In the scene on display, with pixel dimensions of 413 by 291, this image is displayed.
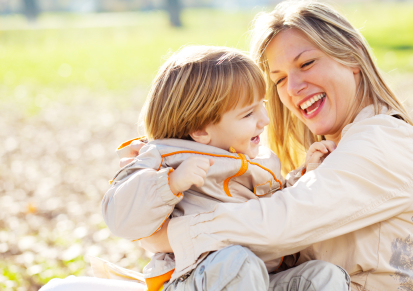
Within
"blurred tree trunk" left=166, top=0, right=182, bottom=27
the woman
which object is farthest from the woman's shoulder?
"blurred tree trunk" left=166, top=0, right=182, bottom=27

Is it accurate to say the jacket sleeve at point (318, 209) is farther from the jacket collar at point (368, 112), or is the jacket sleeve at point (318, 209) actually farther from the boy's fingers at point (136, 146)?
the boy's fingers at point (136, 146)

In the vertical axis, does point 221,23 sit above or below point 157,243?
below

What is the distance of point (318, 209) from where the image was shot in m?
1.94

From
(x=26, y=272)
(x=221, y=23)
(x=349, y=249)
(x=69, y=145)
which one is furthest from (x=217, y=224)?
(x=221, y=23)

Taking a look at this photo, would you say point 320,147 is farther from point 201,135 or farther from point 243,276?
point 243,276

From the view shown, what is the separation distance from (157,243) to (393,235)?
1160mm

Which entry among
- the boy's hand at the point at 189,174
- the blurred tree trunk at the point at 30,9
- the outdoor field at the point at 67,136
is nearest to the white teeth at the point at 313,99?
the outdoor field at the point at 67,136

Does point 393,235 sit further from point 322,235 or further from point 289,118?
point 289,118

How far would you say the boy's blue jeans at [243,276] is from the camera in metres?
1.83

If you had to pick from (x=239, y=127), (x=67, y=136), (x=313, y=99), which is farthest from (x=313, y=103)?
(x=67, y=136)

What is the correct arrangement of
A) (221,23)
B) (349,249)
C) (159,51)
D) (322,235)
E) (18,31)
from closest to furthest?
(322,235)
(349,249)
(159,51)
(18,31)
(221,23)

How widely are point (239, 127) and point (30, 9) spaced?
166 feet

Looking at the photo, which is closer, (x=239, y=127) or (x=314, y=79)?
(x=239, y=127)

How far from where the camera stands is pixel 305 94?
2.76m
